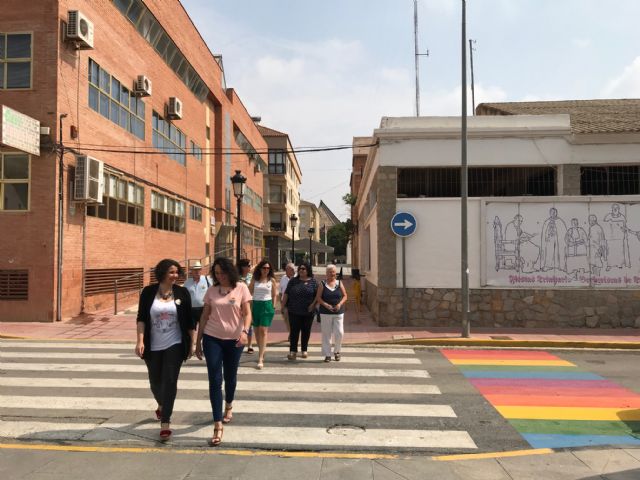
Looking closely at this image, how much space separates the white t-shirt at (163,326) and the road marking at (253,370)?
131 inches

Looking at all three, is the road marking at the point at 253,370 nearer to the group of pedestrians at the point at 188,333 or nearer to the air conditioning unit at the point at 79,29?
the group of pedestrians at the point at 188,333

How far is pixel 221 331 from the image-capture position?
200 inches

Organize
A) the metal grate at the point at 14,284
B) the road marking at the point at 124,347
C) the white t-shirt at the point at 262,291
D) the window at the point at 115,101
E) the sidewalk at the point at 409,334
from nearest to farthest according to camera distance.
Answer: the white t-shirt at the point at 262,291 < the road marking at the point at 124,347 < the sidewalk at the point at 409,334 < the metal grate at the point at 14,284 < the window at the point at 115,101

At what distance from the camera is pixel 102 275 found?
1688 centimetres

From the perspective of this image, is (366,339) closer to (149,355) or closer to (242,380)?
(242,380)

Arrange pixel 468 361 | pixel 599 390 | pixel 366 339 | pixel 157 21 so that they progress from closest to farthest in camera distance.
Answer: pixel 599 390 < pixel 468 361 < pixel 366 339 < pixel 157 21

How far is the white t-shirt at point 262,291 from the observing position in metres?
8.64

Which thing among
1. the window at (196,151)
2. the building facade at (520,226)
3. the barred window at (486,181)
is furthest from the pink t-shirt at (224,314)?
the window at (196,151)

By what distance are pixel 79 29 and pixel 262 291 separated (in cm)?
1085

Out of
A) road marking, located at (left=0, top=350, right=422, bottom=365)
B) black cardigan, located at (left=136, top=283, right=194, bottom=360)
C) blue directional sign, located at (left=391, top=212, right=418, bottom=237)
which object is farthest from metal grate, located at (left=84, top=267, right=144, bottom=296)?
black cardigan, located at (left=136, top=283, right=194, bottom=360)

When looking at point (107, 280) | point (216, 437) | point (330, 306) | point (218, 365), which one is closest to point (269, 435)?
point (216, 437)

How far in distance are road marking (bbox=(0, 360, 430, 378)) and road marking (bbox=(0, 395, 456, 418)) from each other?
1667mm

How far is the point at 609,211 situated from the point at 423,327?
18.3 feet

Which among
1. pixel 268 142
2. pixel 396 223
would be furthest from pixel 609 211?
pixel 268 142
